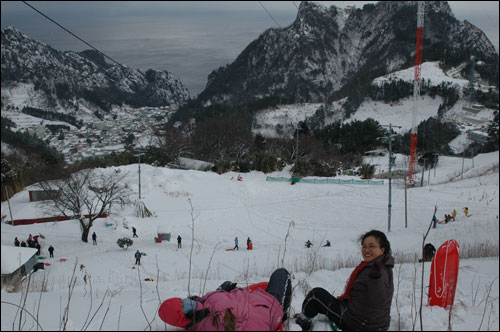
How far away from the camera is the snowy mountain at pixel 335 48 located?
61.6 m

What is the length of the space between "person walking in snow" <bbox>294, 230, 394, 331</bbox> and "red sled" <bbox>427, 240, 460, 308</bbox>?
0.43m

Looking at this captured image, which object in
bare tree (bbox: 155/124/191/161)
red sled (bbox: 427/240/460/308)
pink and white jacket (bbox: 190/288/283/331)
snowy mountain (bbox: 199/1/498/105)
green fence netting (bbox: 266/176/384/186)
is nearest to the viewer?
pink and white jacket (bbox: 190/288/283/331)

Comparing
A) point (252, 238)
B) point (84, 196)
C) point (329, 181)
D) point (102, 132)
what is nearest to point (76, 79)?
point (102, 132)

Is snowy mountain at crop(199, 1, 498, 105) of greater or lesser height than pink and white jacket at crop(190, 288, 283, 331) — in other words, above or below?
above

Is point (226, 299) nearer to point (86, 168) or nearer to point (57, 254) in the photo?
point (57, 254)

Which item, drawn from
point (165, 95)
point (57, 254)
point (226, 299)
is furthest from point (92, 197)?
point (226, 299)

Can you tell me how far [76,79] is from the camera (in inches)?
99.8

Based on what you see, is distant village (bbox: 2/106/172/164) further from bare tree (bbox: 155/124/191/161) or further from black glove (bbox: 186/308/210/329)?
bare tree (bbox: 155/124/191/161)

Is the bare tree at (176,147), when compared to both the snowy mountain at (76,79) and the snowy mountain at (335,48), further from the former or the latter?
the snowy mountain at (335,48)

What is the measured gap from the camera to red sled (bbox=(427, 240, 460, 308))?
1798 mm

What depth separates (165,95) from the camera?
139 inches

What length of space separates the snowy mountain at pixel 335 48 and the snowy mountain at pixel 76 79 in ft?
160

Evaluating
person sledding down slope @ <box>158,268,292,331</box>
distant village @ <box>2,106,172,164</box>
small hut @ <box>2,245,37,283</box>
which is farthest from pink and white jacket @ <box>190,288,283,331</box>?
distant village @ <box>2,106,172,164</box>

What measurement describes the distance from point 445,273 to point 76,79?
107 inches
